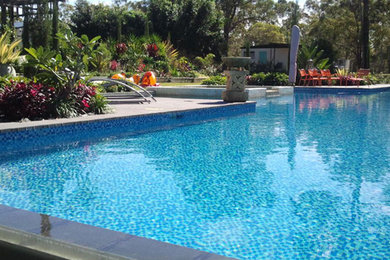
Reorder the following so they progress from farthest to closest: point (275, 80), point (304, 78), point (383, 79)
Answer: point (383, 79) → point (304, 78) → point (275, 80)

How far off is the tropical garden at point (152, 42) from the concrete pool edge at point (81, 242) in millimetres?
6127

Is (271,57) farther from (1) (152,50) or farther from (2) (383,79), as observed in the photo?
(1) (152,50)

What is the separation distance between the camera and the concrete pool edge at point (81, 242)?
218cm

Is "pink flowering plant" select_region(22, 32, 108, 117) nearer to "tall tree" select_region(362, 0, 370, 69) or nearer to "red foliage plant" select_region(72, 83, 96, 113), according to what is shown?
"red foliage plant" select_region(72, 83, 96, 113)

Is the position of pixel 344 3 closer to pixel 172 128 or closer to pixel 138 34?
pixel 138 34

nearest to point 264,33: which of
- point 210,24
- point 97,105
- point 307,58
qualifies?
point 210,24

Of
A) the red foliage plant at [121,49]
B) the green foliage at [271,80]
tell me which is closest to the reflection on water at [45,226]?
the green foliage at [271,80]

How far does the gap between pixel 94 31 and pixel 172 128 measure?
97.1 ft

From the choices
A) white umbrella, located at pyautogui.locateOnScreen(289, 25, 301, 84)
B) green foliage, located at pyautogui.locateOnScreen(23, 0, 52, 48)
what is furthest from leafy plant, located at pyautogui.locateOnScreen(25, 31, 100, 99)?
green foliage, located at pyautogui.locateOnScreen(23, 0, 52, 48)

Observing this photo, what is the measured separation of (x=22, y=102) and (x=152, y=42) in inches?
758

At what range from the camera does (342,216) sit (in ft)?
13.5

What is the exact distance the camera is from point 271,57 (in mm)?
31750

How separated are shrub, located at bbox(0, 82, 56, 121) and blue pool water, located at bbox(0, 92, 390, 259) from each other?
122 cm

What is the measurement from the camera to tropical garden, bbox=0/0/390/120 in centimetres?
889
